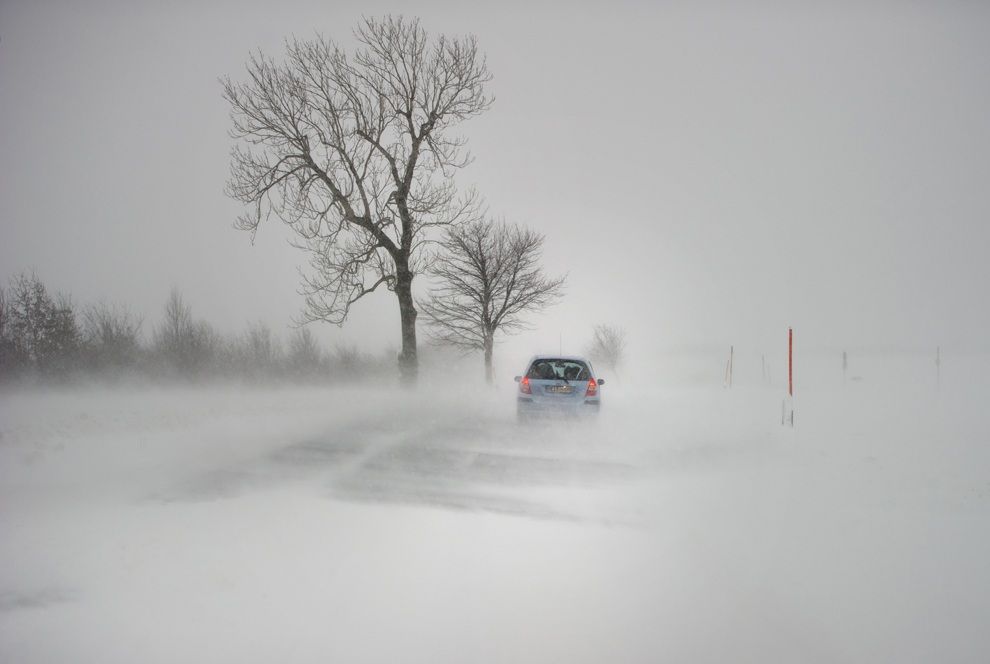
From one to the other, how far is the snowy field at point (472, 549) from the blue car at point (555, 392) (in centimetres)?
124

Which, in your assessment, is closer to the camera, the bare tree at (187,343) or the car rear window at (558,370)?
the car rear window at (558,370)

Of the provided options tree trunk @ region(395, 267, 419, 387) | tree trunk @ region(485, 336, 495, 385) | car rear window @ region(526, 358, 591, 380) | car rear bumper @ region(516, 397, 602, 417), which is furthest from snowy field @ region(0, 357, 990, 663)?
tree trunk @ region(485, 336, 495, 385)

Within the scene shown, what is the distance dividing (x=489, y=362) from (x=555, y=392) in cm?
1820

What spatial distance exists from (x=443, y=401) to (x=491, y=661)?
12336mm

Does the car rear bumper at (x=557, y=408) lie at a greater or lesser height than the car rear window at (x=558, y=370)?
lesser

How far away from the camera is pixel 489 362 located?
29.9m

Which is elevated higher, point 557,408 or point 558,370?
point 558,370

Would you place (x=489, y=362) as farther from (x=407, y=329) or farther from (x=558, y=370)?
(x=558, y=370)

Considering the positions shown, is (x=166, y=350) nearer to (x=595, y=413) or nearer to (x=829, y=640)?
(x=595, y=413)

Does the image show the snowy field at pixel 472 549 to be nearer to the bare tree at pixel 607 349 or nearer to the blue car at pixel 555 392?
the blue car at pixel 555 392

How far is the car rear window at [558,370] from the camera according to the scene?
12.2 m

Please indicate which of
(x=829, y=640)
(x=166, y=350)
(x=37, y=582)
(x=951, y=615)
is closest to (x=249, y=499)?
(x=37, y=582)

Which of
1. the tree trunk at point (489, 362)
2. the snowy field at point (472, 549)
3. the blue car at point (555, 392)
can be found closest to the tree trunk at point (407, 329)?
the blue car at point (555, 392)

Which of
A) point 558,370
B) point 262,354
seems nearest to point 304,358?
point 262,354
